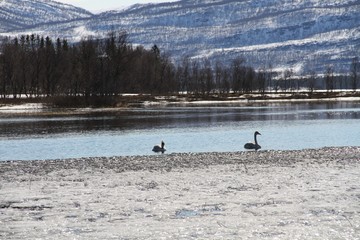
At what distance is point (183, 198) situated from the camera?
66.4ft

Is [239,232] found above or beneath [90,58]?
beneath

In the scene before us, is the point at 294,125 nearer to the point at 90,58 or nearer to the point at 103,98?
the point at 103,98

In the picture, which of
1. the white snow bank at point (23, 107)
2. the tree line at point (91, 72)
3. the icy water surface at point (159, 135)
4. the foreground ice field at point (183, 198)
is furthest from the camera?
the tree line at point (91, 72)

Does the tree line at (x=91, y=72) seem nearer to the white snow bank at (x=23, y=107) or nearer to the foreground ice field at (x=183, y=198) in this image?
the white snow bank at (x=23, y=107)

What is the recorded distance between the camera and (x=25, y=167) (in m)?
28.6

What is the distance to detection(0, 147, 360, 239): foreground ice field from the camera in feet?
52.6

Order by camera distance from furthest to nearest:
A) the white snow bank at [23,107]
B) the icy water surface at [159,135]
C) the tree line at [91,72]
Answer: the tree line at [91,72], the white snow bank at [23,107], the icy water surface at [159,135]

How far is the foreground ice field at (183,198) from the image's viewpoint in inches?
631

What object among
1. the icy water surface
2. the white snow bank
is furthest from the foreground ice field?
the white snow bank

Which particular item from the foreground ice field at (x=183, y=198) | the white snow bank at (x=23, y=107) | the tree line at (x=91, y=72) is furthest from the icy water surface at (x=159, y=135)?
the tree line at (x=91, y=72)

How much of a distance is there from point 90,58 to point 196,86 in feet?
232

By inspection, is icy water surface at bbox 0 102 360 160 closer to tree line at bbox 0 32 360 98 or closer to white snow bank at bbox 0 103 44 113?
white snow bank at bbox 0 103 44 113

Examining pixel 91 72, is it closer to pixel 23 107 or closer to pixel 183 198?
pixel 23 107

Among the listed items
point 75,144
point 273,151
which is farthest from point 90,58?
point 273,151
